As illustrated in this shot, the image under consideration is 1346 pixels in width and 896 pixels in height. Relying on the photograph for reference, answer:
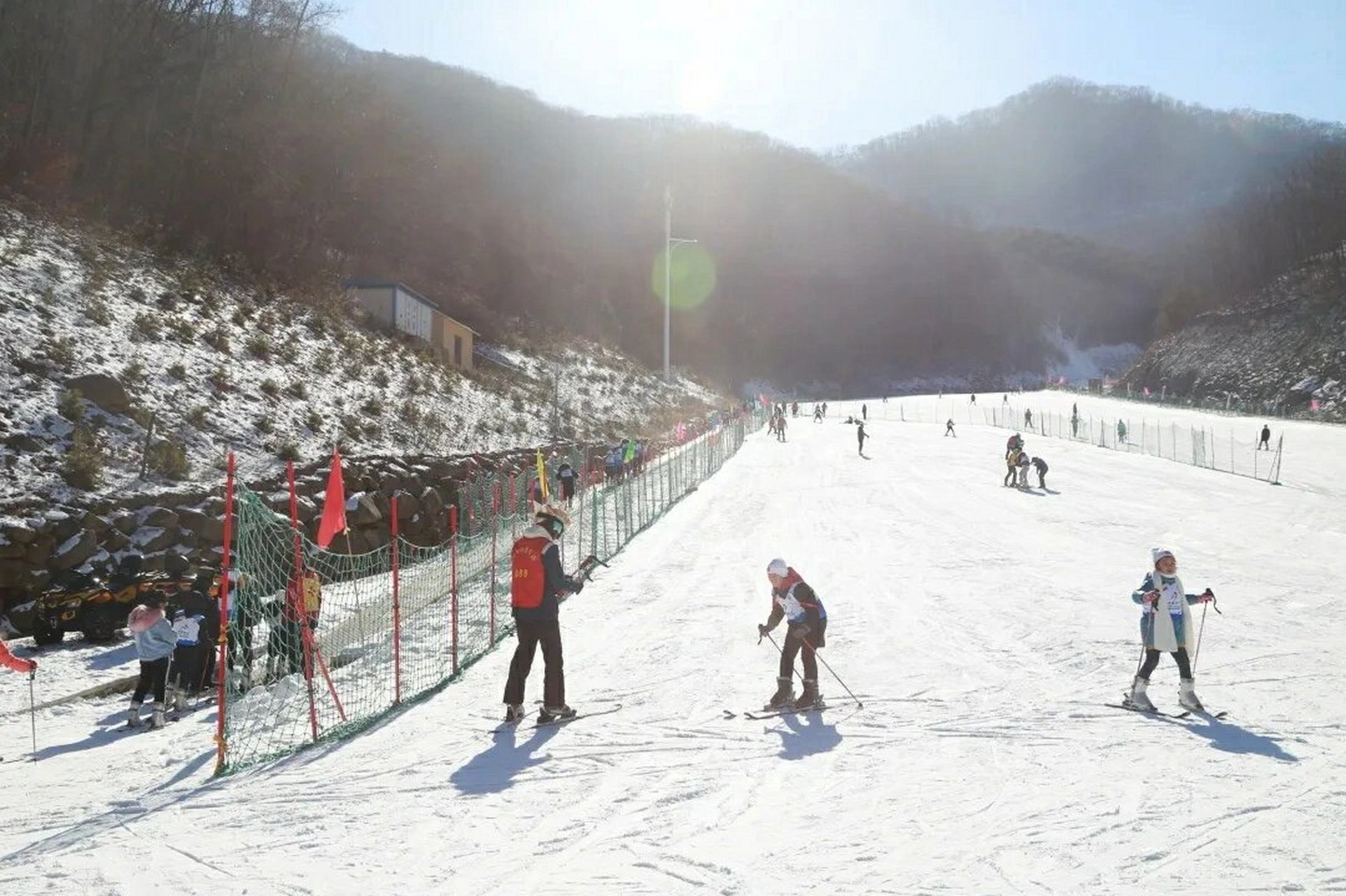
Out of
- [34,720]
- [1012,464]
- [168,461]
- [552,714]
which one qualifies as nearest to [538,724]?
[552,714]

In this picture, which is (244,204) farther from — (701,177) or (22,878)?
(701,177)

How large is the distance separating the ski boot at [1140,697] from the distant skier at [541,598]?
521 centimetres

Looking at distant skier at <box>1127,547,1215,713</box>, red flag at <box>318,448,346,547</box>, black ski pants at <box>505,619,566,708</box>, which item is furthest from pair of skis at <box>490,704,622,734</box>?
distant skier at <box>1127,547,1215,713</box>

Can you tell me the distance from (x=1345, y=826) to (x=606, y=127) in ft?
536

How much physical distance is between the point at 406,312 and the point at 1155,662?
3223 cm

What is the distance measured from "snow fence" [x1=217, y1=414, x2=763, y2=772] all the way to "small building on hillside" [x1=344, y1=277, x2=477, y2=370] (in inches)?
608

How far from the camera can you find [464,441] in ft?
88.8

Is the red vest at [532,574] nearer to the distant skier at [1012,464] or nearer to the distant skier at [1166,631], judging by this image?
the distant skier at [1166,631]

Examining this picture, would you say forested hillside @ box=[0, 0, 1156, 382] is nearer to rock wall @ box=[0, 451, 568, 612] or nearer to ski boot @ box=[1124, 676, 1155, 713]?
rock wall @ box=[0, 451, 568, 612]

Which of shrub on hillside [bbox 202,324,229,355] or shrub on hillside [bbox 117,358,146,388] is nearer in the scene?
shrub on hillside [bbox 117,358,146,388]

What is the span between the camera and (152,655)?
9344 millimetres

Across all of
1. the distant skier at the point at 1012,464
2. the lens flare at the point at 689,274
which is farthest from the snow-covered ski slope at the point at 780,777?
the lens flare at the point at 689,274

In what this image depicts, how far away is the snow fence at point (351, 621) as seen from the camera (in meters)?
8.44

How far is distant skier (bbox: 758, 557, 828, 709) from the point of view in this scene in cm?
867
